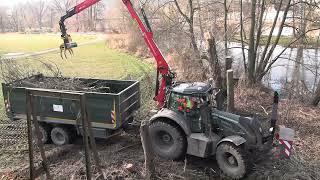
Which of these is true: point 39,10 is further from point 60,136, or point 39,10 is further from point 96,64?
point 60,136

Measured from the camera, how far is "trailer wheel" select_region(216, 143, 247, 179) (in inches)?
281

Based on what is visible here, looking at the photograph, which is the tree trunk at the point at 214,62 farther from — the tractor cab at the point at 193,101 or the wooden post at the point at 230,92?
the tractor cab at the point at 193,101

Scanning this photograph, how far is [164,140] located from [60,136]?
2727 mm

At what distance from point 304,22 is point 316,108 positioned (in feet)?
11.1

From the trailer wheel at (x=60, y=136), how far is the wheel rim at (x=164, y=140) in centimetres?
237

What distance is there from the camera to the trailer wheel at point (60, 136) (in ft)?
30.1

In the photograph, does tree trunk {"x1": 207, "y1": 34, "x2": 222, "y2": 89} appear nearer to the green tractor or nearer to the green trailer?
the green trailer

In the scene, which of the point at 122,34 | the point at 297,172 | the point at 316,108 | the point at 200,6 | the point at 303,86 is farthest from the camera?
the point at 122,34

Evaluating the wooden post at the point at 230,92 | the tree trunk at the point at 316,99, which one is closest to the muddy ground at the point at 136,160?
the wooden post at the point at 230,92

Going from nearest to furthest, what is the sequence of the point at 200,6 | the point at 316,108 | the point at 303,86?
the point at 316,108
the point at 303,86
the point at 200,6

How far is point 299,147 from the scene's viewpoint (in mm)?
8727

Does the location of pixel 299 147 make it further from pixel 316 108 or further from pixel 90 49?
pixel 90 49

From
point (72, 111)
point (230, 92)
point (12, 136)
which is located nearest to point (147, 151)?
point (72, 111)

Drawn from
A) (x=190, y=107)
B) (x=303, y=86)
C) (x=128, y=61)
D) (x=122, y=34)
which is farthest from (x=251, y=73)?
(x=122, y=34)
